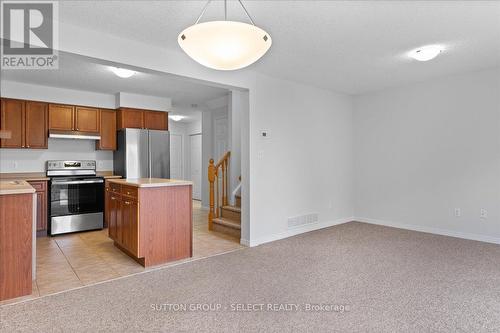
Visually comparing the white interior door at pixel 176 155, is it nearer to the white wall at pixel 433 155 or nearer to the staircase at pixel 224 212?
the staircase at pixel 224 212

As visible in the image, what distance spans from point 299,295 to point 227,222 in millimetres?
2566

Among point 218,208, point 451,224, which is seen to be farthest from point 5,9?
point 451,224

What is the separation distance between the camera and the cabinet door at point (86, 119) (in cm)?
550

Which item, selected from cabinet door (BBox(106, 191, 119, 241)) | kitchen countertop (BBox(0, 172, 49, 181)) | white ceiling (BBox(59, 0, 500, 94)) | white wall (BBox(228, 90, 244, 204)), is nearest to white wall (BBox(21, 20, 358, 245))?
white ceiling (BBox(59, 0, 500, 94))

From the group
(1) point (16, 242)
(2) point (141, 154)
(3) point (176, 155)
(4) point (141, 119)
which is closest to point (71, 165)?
(2) point (141, 154)

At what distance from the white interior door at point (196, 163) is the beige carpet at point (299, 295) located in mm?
5519

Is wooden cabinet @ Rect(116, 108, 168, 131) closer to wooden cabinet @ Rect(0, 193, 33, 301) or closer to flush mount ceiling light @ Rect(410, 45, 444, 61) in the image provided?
wooden cabinet @ Rect(0, 193, 33, 301)

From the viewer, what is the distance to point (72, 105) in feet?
17.9

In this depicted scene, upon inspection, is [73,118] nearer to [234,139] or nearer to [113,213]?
[113,213]

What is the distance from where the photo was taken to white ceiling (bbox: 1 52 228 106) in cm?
426

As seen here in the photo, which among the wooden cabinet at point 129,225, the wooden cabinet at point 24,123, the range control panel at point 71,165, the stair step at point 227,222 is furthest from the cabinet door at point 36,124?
the stair step at point 227,222

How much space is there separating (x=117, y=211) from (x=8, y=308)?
1603 mm

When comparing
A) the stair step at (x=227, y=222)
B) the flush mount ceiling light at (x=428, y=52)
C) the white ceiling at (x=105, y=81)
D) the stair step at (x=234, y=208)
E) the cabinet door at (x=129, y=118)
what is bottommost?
the stair step at (x=227, y=222)

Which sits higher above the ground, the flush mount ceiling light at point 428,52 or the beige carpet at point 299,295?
the flush mount ceiling light at point 428,52
